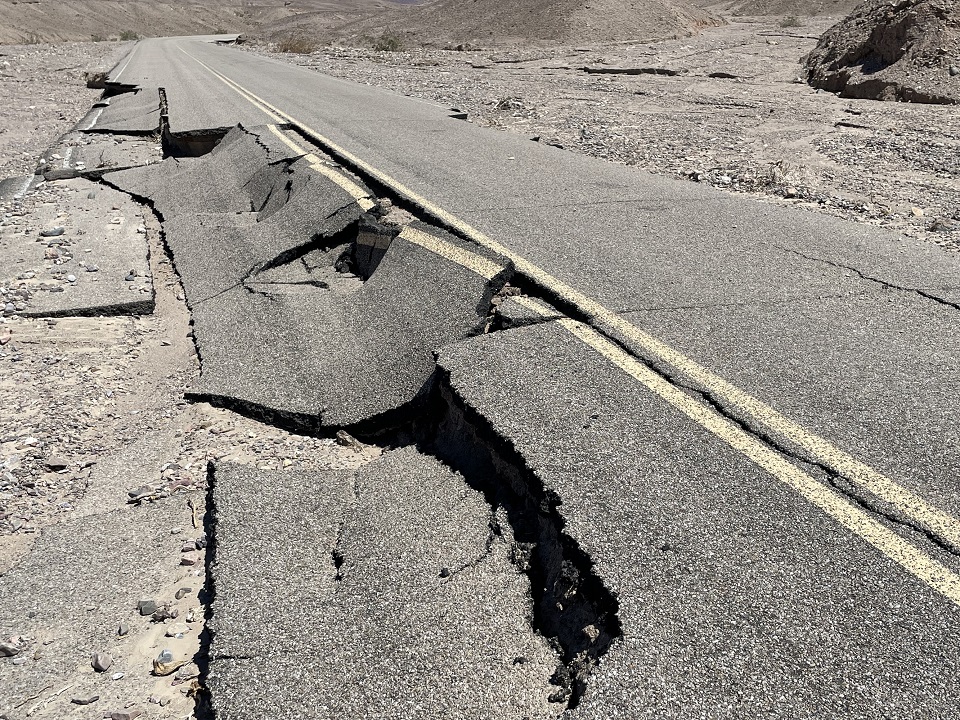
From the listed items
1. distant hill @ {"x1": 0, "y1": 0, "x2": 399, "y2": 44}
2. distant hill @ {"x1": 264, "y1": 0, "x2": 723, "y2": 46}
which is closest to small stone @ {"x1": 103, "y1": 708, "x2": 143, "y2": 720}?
distant hill @ {"x1": 264, "y1": 0, "x2": 723, "y2": 46}

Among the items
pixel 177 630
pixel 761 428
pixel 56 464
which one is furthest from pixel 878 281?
pixel 56 464

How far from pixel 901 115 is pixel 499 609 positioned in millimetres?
13014

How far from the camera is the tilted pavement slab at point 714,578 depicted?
2.01m

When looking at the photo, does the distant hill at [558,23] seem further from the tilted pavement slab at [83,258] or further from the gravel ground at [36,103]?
the tilted pavement slab at [83,258]

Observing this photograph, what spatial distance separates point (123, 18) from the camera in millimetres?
94938

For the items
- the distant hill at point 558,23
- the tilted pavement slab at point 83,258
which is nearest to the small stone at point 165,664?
the tilted pavement slab at point 83,258

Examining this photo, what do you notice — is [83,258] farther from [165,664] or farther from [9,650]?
[165,664]

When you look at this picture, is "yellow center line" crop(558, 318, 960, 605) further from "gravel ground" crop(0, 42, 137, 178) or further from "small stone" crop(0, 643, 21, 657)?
"gravel ground" crop(0, 42, 137, 178)

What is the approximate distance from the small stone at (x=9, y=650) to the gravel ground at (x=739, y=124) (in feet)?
20.6

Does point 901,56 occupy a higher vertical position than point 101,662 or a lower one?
higher

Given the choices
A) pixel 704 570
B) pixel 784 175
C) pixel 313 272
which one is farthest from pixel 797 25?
pixel 704 570

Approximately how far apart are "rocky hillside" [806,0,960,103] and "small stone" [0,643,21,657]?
15.4 m

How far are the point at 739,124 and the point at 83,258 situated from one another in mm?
9956

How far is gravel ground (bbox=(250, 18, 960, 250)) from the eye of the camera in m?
7.76
